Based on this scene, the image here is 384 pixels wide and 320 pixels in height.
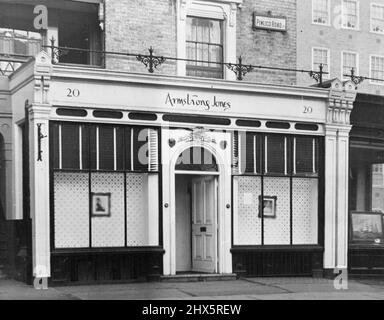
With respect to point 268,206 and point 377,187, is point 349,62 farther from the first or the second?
point 377,187

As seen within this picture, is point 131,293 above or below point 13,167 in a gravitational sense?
below

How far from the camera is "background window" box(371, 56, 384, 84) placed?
549 inches

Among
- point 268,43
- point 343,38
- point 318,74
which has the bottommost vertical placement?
point 318,74

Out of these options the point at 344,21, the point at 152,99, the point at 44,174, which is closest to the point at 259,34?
the point at 344,21

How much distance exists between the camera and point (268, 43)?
15.5m

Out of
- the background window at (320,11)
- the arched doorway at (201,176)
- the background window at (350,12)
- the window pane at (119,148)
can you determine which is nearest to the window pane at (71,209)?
the window pane at (119,148)

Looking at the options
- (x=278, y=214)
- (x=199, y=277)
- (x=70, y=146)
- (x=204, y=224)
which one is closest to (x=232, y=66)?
(x=278, y=214)

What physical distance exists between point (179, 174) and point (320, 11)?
14.0 ft

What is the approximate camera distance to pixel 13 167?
13562 millimetres

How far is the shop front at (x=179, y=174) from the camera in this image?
12414 mm

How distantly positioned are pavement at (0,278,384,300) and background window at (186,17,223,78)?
173 inches

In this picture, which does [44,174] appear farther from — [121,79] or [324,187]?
[324,187]

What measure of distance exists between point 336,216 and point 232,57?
403 cm

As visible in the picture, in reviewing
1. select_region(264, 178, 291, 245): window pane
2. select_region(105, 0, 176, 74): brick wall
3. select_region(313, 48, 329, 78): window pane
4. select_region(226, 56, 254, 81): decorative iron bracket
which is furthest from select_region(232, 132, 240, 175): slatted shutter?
select_region(313, 48, 329, 78): window pane
